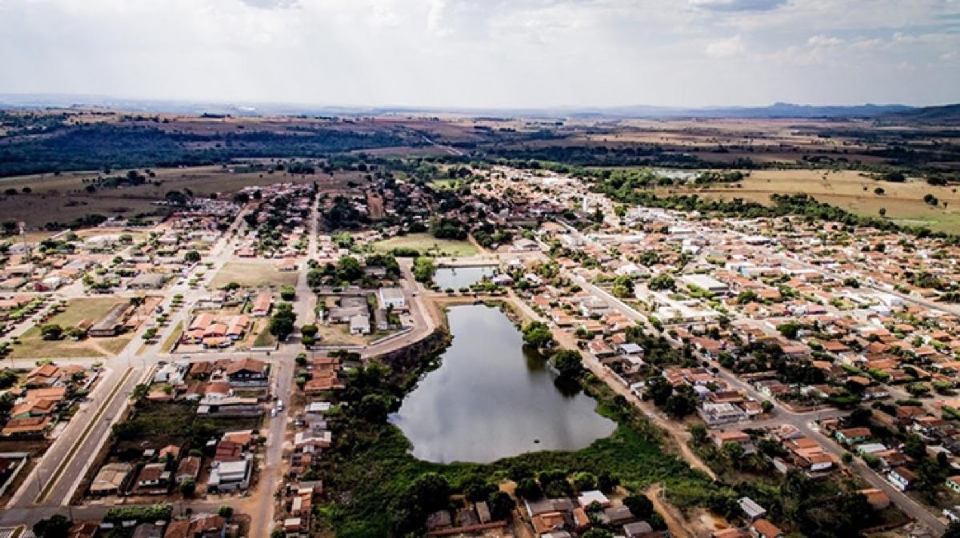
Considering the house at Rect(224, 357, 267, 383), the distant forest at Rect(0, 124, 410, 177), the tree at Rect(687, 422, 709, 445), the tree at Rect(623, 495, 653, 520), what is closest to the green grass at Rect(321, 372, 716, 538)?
the tree at Rect(687, 422, 709, 445)

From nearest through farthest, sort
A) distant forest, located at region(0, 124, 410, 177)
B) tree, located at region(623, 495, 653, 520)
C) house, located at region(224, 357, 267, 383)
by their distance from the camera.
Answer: tree, located at region(623, 495, 653, 520), house, located at region(224, 357, 267, 383), distant forest, located at region(0, 124, 410, 177)

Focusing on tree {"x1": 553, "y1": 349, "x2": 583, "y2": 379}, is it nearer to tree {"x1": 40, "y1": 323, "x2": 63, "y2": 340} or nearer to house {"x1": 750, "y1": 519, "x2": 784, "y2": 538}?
house {"x1": 750, "y1": 519, "x2": 784, "y2": 538}

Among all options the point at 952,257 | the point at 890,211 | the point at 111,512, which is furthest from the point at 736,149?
the point at 111,512

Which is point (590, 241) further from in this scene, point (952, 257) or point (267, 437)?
point (267, 437)

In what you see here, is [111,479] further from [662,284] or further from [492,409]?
[662,284]

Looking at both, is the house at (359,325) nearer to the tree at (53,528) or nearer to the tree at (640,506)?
the tree at (53,528)

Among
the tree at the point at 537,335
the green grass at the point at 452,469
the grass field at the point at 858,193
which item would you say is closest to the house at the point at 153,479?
the green grass at the point at 452,469
